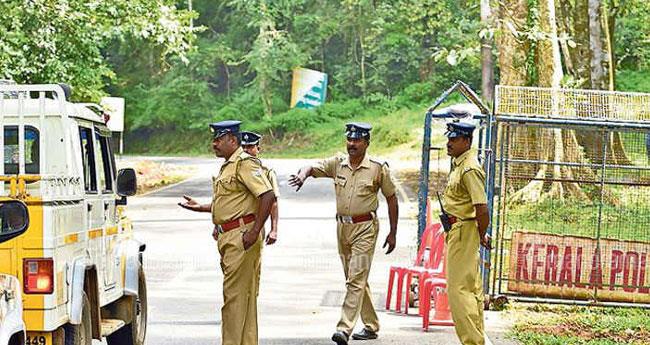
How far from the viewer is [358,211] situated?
10250mm

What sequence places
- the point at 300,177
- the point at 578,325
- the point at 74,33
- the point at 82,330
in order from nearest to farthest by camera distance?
the point at 82,330 → the point at 300,177 → the point at 578,325 → the point at 74,33

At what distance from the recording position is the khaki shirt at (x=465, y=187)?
872 centimetres

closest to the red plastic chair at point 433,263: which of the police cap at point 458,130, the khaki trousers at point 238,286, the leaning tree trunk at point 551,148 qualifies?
the leaning tree trunk at point 551,148

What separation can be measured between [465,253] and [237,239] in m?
1.74

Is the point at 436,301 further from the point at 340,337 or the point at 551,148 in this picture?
the point at 551,148

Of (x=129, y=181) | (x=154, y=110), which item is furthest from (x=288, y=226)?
(x=154, y=110)

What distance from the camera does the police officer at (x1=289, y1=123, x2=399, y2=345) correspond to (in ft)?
33.2

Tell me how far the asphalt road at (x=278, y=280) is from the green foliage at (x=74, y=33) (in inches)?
135

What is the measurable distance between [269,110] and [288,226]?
41346 millimetres

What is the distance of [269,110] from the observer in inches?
2483

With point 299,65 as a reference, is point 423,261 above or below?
below

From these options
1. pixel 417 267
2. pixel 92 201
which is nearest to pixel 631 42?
pixel 417 267

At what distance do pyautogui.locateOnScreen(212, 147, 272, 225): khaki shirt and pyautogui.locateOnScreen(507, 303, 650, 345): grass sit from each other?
3.20 meters

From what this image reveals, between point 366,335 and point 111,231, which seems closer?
point 111,231
